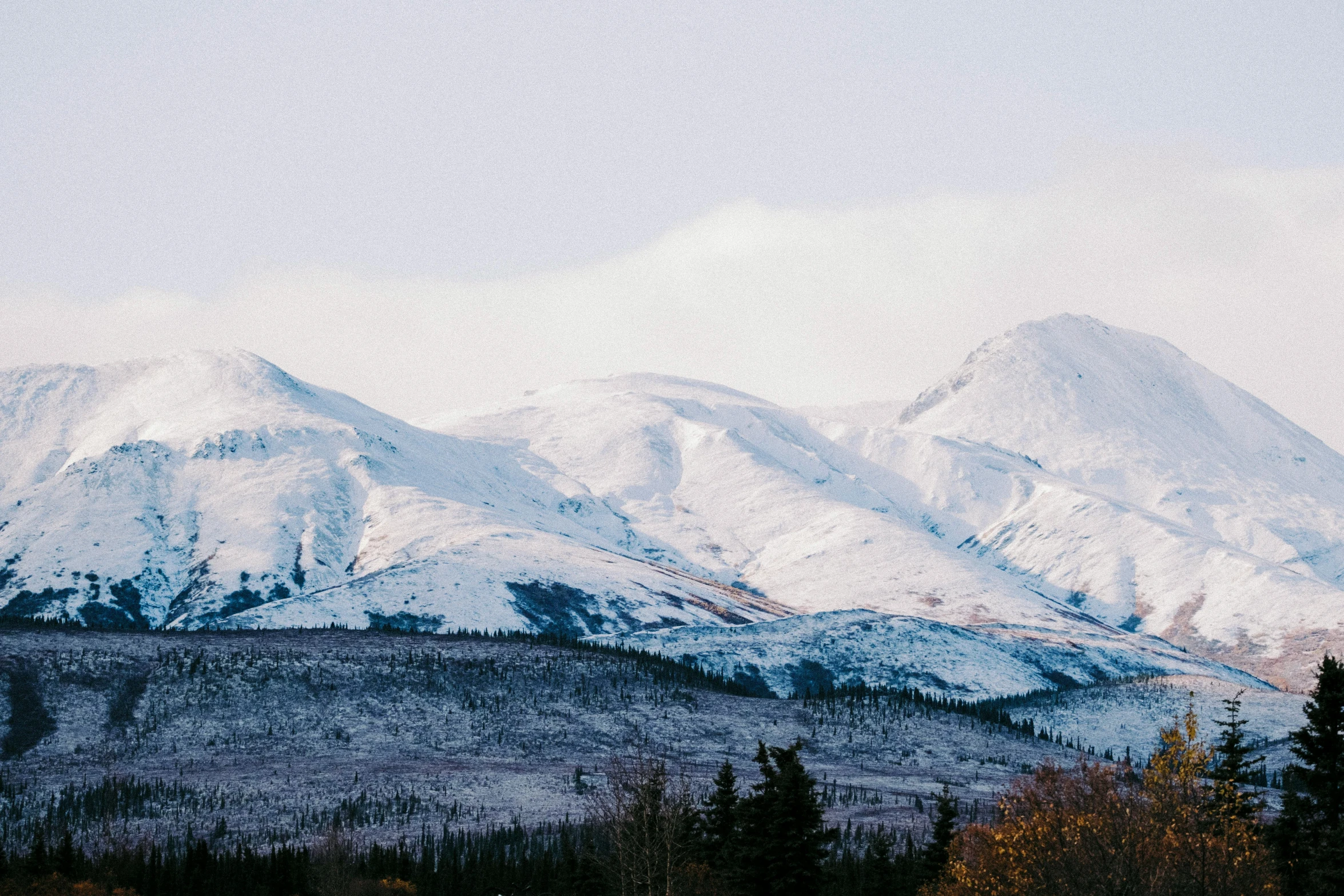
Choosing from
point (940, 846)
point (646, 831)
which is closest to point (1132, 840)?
point (646, 831)

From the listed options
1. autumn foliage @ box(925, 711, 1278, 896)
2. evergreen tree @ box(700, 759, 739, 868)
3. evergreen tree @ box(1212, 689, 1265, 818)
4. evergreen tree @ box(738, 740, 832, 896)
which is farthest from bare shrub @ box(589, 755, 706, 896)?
evergreen tree @ box(1212, 689, 1265, 818)

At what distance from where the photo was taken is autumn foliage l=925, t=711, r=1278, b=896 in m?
61.8

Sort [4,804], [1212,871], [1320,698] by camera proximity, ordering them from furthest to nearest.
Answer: [4,804], [1320,698], [1212,871]

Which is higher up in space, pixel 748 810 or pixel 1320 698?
pixel 1320 698

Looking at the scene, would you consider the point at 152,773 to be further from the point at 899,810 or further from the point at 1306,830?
the point at 1306,830

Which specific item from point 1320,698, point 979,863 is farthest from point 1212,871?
point 979,863

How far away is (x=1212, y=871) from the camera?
62031 millimetres

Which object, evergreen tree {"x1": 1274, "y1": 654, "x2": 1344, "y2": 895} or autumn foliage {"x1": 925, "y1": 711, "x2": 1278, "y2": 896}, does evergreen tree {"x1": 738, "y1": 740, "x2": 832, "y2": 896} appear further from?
evergreen tree {"x1": 1274, "y1": 654, "x2": 1344, "y2": 895}

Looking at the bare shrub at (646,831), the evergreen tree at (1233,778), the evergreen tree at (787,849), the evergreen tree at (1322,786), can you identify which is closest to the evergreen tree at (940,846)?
the evergreen tree at (787,849)

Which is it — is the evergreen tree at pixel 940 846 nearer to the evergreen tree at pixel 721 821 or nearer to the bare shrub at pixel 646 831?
the evergreen tree at pixel 721 821

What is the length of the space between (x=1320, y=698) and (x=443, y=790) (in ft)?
475

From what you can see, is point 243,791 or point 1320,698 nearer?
point 1320,698

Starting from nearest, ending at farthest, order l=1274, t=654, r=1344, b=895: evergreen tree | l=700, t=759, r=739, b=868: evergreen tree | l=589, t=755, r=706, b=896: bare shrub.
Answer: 1. l=1274, t=654, r=1344, b=895: evergreen tree
2. l=589, t=755, r=706, b=896: bare shrub
3. l=700, t=759, r=739, b=868: evergreen tree

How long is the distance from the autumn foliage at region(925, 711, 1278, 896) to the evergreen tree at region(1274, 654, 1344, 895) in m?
1.99
